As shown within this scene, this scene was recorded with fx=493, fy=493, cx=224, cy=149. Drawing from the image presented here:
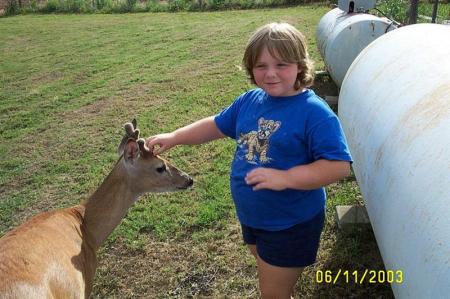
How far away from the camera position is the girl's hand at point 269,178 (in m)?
2.45

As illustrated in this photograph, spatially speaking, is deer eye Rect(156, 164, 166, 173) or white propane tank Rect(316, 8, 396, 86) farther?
white propane tank Rect(316, 8, 396, 86)

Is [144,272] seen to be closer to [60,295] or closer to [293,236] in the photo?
[60,295]

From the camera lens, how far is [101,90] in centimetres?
1070

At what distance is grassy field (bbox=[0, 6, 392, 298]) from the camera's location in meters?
4.33

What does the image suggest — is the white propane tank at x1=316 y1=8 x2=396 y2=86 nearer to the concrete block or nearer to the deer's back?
the concrete block

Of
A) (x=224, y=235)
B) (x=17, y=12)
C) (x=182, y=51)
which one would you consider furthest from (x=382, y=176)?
(x=17, y=12)

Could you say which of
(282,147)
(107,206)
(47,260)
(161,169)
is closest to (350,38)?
(161,169)

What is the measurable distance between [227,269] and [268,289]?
148 cm

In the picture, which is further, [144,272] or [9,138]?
[9,138]

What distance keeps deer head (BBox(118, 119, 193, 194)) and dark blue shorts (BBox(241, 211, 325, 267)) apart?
1.63 m

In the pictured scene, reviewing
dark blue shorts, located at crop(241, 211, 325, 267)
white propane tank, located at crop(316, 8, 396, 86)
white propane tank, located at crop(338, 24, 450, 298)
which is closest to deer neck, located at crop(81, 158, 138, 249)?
dark blue shorts, located at crop(241, 211, 325, 267)

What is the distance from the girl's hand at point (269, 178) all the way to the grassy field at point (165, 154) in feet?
5.82

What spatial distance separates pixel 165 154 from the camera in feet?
22.3

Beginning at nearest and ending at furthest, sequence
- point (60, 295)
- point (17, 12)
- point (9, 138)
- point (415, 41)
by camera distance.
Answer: point (60, 295) → point (415, 41) → point (9, 138) → point (17, 12)
